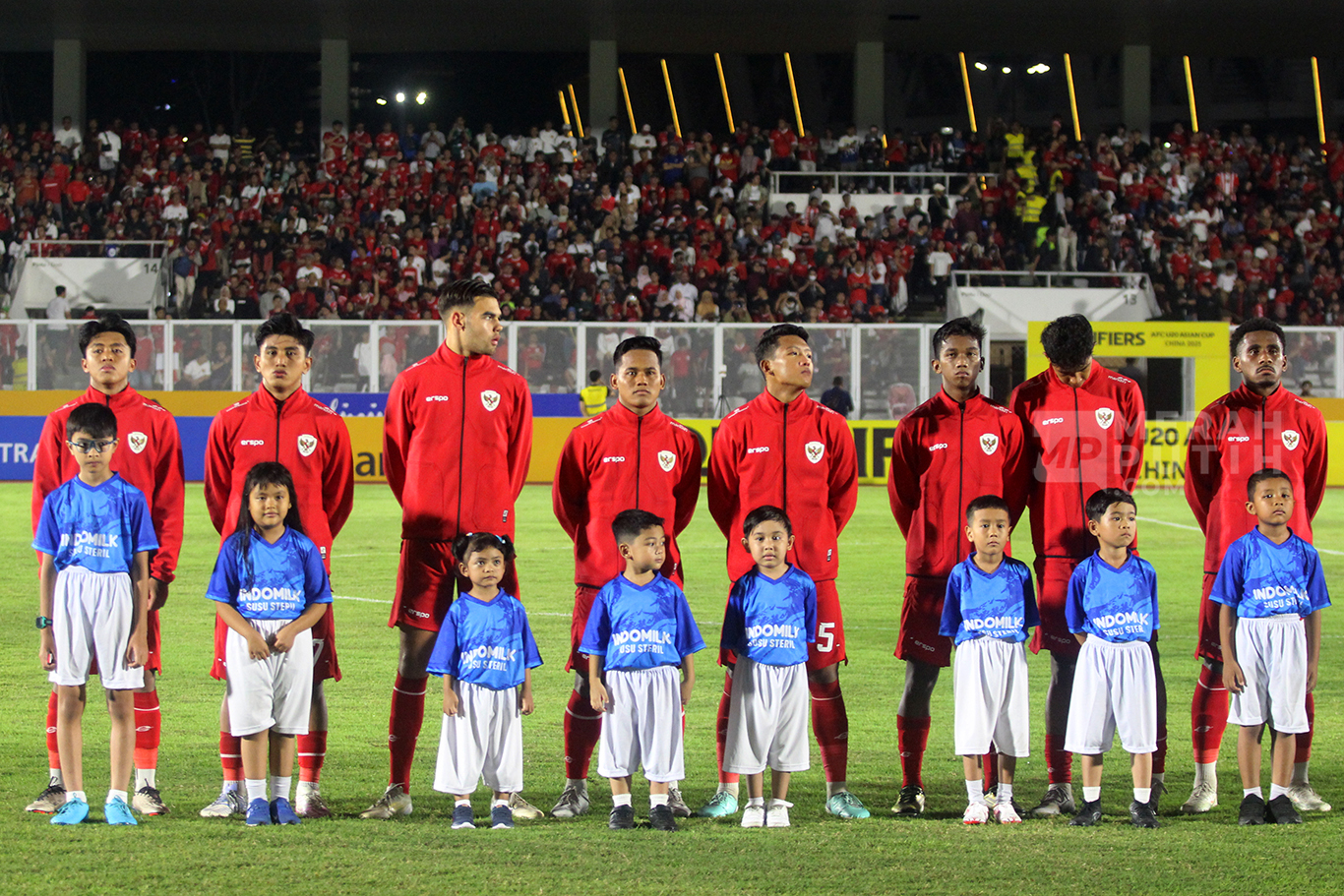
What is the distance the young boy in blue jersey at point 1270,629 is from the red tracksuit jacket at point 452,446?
9.75ft

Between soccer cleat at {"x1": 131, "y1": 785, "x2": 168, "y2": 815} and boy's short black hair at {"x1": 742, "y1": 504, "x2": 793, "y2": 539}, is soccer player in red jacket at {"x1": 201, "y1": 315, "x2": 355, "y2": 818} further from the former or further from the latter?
boy's short black hair at {"x1": 742, "y1": 504, "x2": 793, "y2": 539}

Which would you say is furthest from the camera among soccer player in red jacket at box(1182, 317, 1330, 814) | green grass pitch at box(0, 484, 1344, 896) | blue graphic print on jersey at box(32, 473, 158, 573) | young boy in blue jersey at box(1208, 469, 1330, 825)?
soccer player in red jacket at box(1182, 317, 1330, 814)

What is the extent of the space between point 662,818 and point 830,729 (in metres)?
0.83

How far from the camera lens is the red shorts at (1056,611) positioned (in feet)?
19.7

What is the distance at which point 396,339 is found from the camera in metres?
24.6

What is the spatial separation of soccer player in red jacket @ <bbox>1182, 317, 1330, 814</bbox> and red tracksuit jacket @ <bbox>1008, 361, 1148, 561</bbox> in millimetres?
370

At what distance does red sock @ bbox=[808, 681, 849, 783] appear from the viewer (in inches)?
233

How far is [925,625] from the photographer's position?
5.98 metres

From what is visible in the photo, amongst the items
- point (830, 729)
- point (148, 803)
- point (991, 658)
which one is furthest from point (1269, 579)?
point (148, 803)

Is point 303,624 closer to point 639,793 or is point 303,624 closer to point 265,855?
point 265,855

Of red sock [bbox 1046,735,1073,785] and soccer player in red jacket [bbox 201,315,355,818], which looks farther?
red sock [bbox 1046,735,1073,785]

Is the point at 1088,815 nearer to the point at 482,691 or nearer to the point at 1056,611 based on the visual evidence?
the point at 1056,611

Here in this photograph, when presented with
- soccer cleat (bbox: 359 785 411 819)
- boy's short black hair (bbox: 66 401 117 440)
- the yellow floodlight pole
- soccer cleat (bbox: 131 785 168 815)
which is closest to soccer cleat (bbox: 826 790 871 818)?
soccer cleat (bbox: 359 785 411 819)

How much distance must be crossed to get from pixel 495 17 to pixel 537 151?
3.25m
